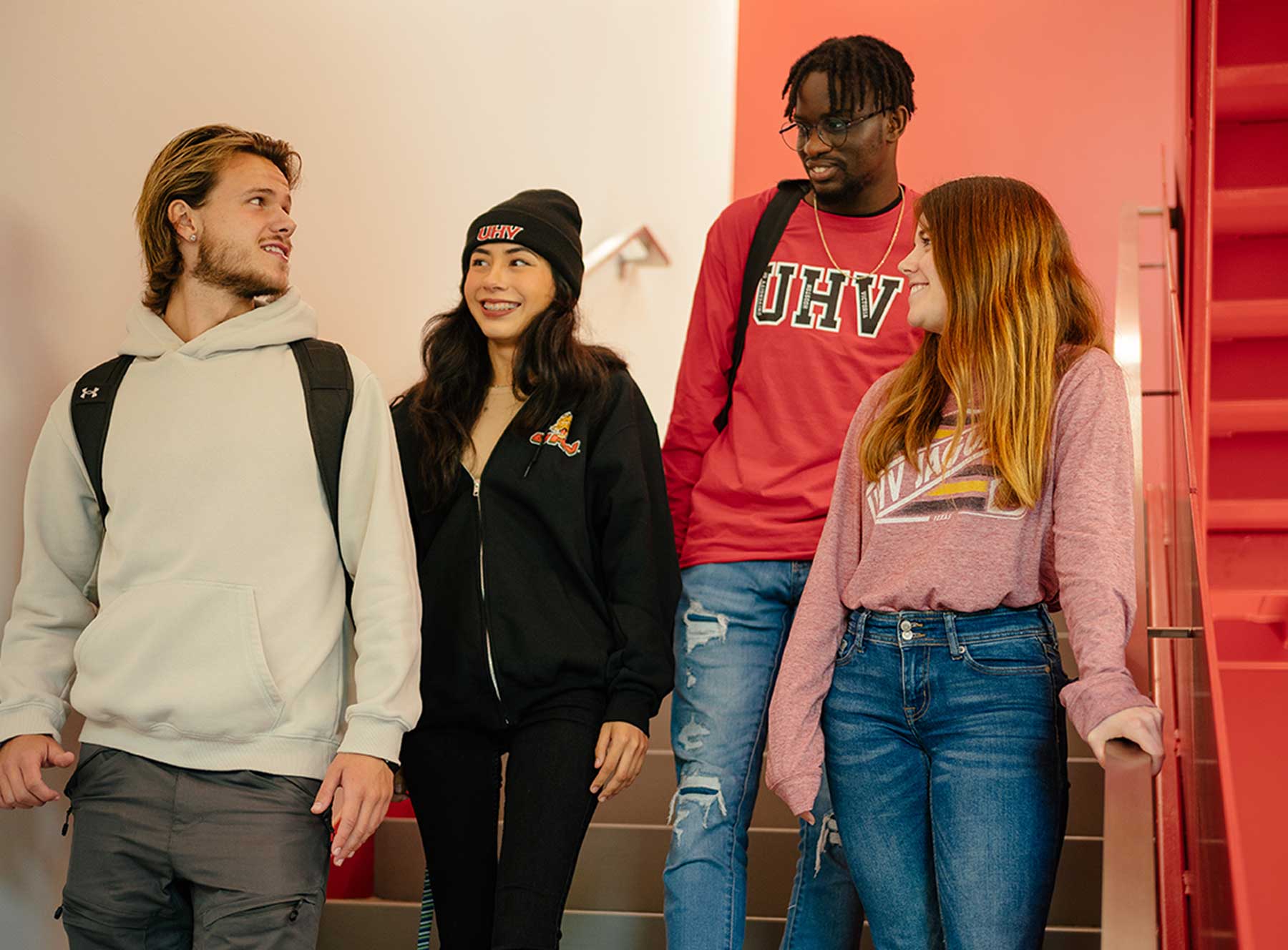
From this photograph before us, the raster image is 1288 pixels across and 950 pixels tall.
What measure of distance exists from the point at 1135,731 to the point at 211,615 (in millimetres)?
1226

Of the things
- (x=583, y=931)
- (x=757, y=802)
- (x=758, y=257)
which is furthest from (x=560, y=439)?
(x=757, y=802)

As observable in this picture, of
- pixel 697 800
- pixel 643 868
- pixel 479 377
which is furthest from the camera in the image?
pixel 643 868

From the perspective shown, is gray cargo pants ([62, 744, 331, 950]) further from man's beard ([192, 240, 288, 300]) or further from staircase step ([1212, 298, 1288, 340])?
staircase step ([1212, 298, 1288, 340])

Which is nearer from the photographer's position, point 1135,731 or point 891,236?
point 1135,731

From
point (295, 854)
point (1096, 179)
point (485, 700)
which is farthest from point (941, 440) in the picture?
point (1096, 179)

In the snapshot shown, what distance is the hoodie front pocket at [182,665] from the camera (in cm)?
194

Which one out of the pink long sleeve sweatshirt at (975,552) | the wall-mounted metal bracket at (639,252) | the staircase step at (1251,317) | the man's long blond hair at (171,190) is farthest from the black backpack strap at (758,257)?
the wall-mounted metal bracket at (639,252)

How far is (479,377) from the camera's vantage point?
2621mm

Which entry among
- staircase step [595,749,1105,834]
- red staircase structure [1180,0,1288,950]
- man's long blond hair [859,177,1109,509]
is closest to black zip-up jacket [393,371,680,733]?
man's long blond hair [859,177,1109,509]

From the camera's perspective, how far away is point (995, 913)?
1.84 metres

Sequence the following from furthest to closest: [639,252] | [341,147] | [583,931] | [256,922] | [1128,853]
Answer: [639,252]
[341,147]
[583,931]
[256,922]
[1128,853]

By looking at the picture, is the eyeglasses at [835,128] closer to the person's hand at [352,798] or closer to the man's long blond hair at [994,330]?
the man's long blond hair at [994,330]

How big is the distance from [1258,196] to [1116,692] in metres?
2.52

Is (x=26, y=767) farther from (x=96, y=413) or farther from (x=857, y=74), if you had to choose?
(x=857, y=74)
